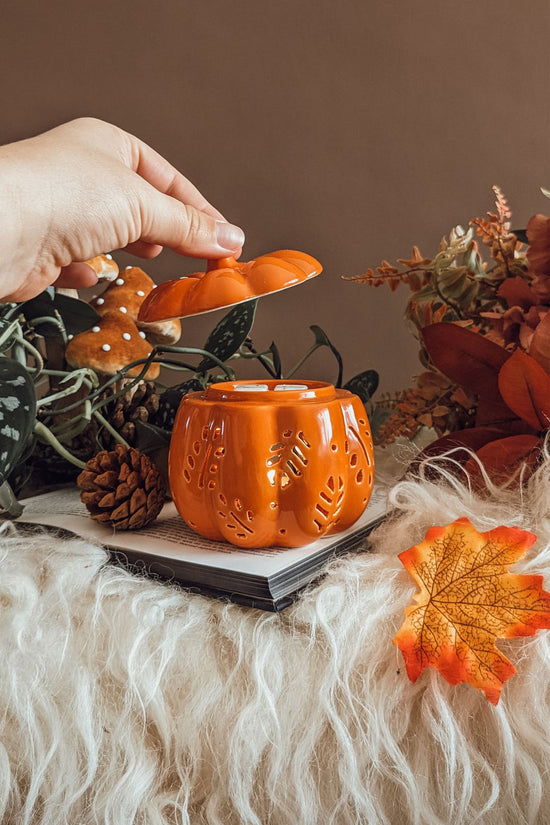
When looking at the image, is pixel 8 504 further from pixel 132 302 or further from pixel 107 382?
pixel 132 302

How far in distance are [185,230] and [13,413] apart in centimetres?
20

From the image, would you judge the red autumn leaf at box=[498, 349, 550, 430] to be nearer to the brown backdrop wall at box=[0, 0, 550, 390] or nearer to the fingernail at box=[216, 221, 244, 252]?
the fingernail at box=[216, 221, 244, 252]

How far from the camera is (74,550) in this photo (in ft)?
1.72

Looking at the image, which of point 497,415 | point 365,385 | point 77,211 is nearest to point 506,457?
point 497,415

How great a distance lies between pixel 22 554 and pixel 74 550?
41 mm

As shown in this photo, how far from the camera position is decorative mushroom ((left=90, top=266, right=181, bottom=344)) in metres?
0.77

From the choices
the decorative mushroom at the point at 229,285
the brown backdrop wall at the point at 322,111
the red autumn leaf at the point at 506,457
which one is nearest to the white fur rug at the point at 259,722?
the red autumn leaf at the point at 506,457

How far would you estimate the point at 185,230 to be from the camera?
0.56 meters

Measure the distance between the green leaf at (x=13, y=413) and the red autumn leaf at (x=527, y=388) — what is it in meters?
0.38

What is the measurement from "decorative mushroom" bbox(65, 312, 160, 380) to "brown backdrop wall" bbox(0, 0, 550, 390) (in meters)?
0.42

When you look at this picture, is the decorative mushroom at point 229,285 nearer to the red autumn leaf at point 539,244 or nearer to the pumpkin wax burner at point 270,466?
the pumpkin wax burner at point 270,466

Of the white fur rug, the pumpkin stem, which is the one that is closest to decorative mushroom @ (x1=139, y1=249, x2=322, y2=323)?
the pumpkin stem

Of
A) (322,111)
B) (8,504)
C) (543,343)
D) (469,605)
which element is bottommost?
(8,504)

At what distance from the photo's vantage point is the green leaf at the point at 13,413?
0.50 meters
